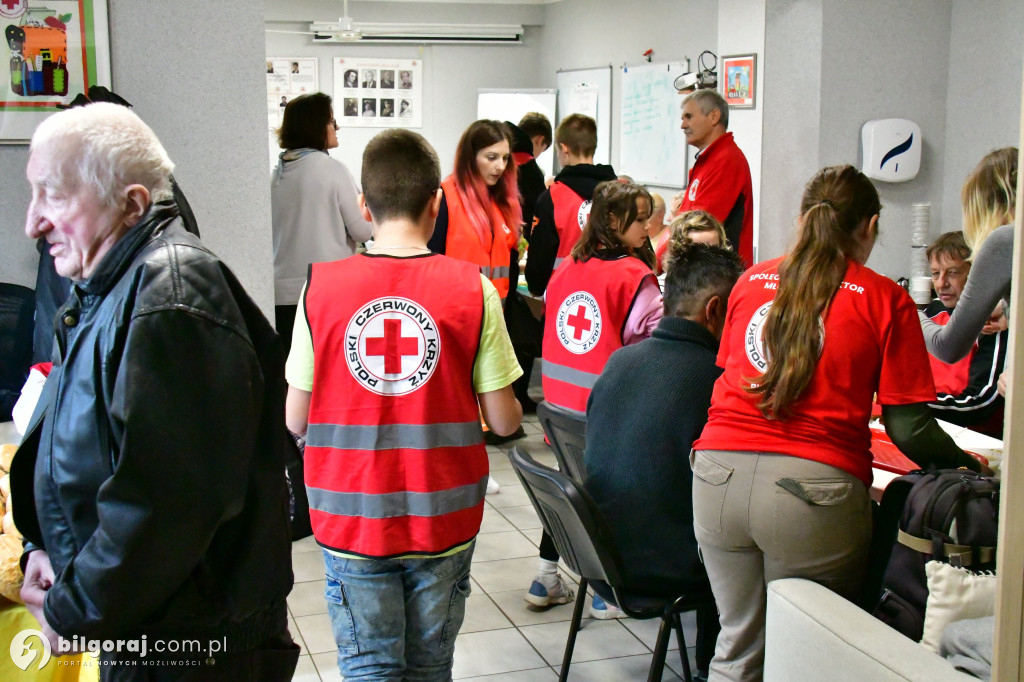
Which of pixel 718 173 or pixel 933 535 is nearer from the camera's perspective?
pixel 933 535

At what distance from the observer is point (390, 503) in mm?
1934

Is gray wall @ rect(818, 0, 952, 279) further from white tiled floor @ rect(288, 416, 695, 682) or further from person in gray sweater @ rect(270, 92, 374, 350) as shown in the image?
white tiled floor @ rect(288, 416, 695, 682)

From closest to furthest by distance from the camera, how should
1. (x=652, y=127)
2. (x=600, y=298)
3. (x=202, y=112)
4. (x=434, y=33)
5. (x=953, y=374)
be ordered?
(x=600, y=298) → (x=953, y=374) → (x=202, y=112) → (x=652, y=127) → (x=434, y=33)

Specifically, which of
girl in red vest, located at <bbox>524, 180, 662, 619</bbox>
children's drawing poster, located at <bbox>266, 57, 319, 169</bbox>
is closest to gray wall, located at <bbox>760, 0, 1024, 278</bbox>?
girl in red vest, located at <bbox>524, 180, 662, 619</bbox>

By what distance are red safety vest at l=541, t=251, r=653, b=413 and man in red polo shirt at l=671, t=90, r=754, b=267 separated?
4.65 ft

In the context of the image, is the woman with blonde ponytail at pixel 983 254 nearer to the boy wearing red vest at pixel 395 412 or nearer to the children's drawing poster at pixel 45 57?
the boy wearing red vest at pixel 395 412

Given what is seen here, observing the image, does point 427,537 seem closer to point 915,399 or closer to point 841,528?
point 841,528

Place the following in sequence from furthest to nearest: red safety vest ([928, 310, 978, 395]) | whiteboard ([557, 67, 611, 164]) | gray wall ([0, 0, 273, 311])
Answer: whiteboard ([557, 67, 611, 164]), gray wall ([0, 0, 273, 311]), red safety vest ([928, 310, 978, 395])

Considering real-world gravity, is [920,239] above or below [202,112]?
below

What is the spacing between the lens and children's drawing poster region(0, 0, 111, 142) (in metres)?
3.25

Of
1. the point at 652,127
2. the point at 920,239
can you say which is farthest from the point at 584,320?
the point at 652,127

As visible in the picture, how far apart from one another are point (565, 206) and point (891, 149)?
1.57m

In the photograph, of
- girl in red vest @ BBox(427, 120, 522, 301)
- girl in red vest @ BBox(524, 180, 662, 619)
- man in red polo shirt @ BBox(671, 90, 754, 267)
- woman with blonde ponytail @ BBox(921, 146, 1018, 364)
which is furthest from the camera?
man in red polo shirt @ BBox(671, 90, 754, 267)

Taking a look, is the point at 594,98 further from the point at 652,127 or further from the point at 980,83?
the point at 980,83
